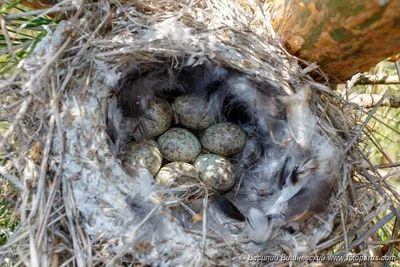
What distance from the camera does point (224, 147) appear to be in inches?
75.6

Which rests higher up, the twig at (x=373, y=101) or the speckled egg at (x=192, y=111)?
the twig at (x=373, y=101)

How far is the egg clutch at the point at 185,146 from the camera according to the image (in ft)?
5.87

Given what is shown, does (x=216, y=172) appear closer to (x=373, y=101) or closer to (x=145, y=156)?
(x=145, y=156)

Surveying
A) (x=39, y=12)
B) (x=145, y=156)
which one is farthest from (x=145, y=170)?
(x=39, y=12)

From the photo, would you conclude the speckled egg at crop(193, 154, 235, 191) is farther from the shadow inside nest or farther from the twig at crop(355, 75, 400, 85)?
the twig at crop(355, 75, 400, 85)

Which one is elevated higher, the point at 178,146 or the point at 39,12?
the point at 39,12

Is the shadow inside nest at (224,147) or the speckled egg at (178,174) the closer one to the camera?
the shadow inside nest at (224,147)

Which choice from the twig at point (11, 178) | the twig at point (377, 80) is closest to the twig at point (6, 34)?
the twig at point (11, 178)

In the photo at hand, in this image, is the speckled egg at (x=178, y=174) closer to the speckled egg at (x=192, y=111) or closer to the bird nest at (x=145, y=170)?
the bird nest at (x=145, y=170)

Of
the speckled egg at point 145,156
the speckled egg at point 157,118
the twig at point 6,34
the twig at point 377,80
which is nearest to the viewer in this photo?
the twig at point 6,34

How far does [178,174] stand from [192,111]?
0.31 metres

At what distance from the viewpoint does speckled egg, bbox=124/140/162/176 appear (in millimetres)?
1758

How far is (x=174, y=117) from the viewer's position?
6.58 ft

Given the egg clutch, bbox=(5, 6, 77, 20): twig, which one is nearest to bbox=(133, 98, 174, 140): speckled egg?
the egg clutch
